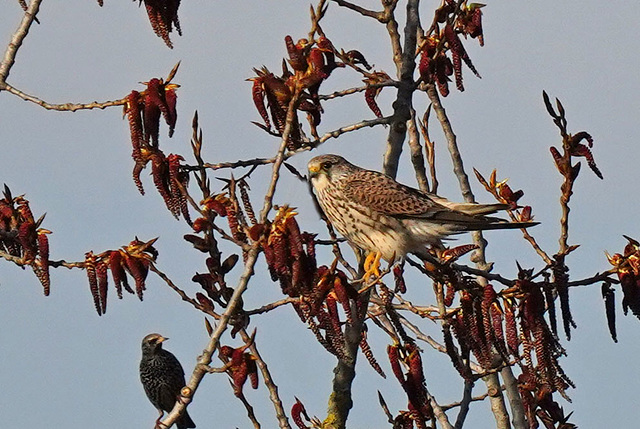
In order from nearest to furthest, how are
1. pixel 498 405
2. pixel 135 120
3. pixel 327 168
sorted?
pixel 135 120 < pixel 498 405 < pixel 327 168

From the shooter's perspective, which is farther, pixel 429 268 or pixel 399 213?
pixel 399 213

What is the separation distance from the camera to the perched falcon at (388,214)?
5.94 m

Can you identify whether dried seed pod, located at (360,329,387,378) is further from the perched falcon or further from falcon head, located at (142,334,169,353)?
falcon head, located at (142,334,169,353)

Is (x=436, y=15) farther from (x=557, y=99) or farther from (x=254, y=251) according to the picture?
(x=254, y=251)

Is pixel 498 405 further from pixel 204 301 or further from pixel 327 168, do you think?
pixel 204 301

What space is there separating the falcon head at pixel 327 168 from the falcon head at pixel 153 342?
11.6ft

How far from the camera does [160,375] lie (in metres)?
9.85

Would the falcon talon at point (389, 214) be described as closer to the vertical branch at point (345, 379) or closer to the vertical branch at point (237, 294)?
the vertical branch at point (345, 379)

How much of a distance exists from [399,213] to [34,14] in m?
2.57

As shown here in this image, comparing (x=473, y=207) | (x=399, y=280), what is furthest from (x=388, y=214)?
(x=399, y=280)

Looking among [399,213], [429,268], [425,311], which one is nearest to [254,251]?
[429,268]

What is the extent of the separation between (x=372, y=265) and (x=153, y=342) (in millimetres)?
4638

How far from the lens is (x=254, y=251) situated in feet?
12.1

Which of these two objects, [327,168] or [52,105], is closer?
[52,105]
